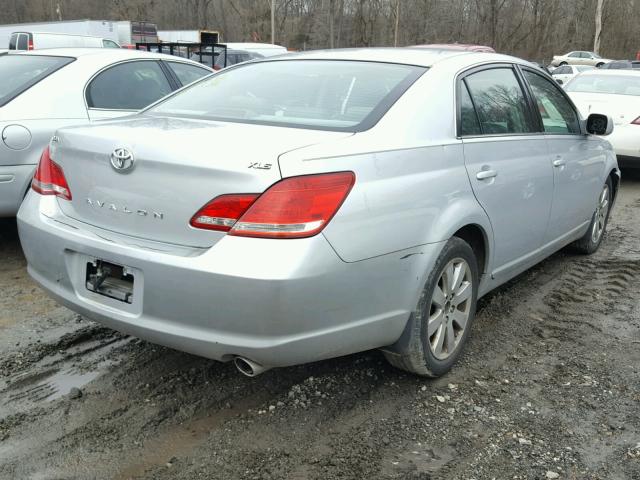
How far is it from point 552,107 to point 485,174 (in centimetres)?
145

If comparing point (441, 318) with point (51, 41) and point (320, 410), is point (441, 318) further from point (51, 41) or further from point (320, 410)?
point (51, 41)

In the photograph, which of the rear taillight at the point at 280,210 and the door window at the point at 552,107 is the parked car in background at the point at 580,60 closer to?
the door window at the point at 552,107

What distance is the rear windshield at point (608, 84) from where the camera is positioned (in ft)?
30.1

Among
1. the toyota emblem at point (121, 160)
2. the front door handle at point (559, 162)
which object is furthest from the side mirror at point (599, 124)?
the toyota emblem at point (121, 160)

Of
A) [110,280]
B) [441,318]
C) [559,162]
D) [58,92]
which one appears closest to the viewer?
[110,280]

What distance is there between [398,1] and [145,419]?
188 ft

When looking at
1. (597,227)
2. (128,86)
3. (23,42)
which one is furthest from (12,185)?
(23,42)

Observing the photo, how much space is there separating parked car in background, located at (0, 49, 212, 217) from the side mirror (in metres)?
3.59

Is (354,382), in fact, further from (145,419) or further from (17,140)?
(17,140)

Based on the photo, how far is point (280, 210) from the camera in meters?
2.26

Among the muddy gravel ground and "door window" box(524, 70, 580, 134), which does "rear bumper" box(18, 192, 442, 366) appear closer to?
the muddy gravel ground

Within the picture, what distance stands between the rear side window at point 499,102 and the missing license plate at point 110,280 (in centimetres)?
196

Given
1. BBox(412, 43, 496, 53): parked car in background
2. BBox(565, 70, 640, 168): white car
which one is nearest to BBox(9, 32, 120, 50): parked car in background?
BBox(412, 43, 496, 53): parked car in background

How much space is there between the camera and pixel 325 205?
2.33 metres
